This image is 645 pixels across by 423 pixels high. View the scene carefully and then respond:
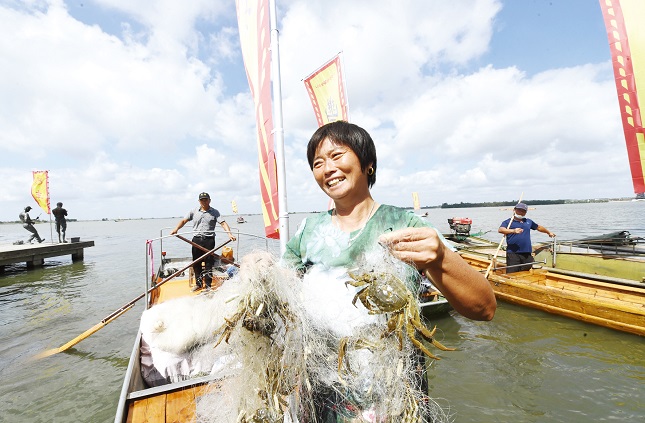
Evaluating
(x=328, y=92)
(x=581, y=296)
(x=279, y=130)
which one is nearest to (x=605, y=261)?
(x=581, y=296)

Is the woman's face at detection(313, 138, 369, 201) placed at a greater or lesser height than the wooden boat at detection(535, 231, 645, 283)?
greater

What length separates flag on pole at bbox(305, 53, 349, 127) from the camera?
29.2 ft

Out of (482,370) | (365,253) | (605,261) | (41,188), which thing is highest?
(41,188)

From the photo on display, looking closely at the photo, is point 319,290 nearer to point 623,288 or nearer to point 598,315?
point 598,315

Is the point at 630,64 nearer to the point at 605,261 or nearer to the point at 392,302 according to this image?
the point at 392,302

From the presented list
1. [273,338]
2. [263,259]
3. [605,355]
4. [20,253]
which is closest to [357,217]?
[263,259]

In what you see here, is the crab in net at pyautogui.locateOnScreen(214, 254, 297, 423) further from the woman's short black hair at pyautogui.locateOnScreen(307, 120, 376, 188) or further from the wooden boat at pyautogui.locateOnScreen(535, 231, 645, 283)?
the wooden boat at pyautogui.locateOnScreen(535, 231, 645, 283)

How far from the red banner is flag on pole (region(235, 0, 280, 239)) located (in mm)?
5961

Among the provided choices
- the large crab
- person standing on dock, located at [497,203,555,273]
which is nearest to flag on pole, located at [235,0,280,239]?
the large crab

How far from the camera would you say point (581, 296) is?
7.98 m

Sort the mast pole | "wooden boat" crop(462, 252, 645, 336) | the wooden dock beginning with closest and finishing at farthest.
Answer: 1. the mast pole
2. "wooden boat" crop(462, 252, 645, 336)
3. the wooden dock

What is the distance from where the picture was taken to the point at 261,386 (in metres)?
1.62

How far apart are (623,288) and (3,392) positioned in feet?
48.5

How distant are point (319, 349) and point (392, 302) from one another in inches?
19.5
